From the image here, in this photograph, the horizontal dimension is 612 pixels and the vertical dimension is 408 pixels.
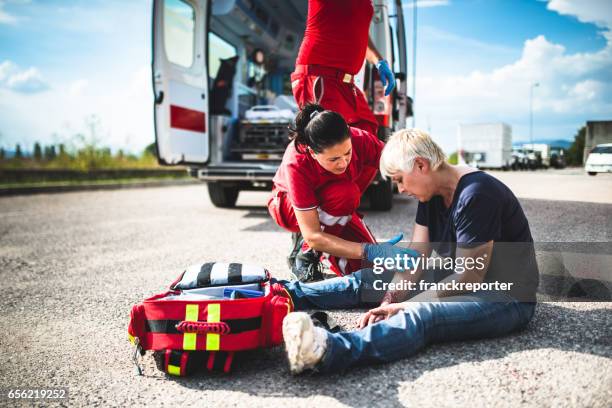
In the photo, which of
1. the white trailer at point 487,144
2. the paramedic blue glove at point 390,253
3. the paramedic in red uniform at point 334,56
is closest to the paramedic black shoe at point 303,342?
the paramedic blue glove at point 390,253

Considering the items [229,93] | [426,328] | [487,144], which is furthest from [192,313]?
[487,144]

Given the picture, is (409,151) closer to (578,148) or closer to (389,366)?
(389,366)

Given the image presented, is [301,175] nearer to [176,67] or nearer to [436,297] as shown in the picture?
[436,297]

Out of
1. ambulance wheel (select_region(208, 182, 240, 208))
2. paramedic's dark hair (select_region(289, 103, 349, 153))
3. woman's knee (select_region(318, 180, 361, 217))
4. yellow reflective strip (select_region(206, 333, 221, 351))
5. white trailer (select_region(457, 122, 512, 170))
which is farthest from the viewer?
white trailer (select_region(457, 122, 512, 170))

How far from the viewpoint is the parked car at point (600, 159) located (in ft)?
8.28

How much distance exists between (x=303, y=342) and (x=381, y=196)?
14.6ft

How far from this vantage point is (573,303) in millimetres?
2152

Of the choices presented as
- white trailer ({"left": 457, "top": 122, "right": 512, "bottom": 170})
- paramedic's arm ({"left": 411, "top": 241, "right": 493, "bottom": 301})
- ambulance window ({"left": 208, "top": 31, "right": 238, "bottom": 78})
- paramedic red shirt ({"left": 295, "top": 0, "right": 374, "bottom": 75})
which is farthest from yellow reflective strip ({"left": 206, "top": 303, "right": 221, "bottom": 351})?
white trailer ({"left": 457, "top": 122, "right": 512, "bottom": 170})

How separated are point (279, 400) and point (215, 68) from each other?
5843 mm

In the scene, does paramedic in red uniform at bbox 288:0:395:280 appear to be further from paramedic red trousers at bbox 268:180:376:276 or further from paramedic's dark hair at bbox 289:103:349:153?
paramedic's dark hair at bbox 289:103:349:153

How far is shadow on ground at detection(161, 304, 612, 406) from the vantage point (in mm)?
1471

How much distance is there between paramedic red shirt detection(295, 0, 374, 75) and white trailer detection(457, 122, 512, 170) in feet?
51.0

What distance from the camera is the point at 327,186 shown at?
2479 millimetres

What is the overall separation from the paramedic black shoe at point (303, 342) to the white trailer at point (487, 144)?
56.5ft
